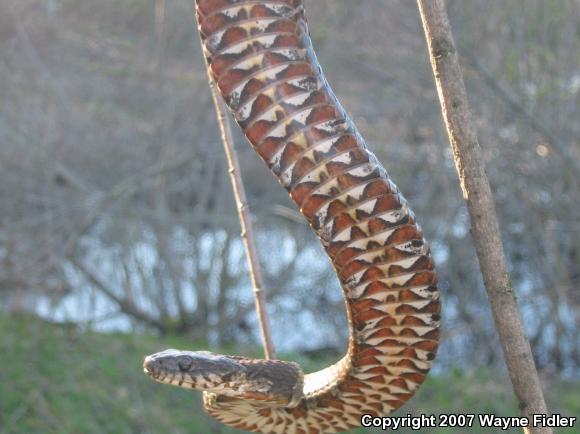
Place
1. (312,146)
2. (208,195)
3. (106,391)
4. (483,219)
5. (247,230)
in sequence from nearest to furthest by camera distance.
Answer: (312,146)
(483,219)
(247,230)
(106,391)
(208,195)

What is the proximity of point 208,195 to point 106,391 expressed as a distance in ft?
5.98

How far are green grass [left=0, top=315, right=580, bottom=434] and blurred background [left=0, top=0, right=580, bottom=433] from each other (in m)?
0.02

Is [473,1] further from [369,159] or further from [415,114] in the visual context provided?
[369,159]

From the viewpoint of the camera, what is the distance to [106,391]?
5957 mm

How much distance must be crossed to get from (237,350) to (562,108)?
9.28 ft

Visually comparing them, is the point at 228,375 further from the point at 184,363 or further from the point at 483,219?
the point at 483,219

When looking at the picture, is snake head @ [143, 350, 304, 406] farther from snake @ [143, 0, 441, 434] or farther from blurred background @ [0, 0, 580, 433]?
blurred background @ [0, 0, 580, 433]

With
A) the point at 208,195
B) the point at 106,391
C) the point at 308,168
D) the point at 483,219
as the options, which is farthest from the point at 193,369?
the point at 208,195

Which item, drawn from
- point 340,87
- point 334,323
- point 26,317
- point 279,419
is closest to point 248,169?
point 340,87

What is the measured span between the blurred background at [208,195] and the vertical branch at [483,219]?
4.43 m

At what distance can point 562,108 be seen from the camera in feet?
19.9

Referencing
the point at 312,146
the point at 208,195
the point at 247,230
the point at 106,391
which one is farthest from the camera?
the point at 208,195

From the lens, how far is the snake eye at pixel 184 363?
1308 mm

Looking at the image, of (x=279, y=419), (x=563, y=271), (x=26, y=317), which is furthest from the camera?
(x=26, y=317)
